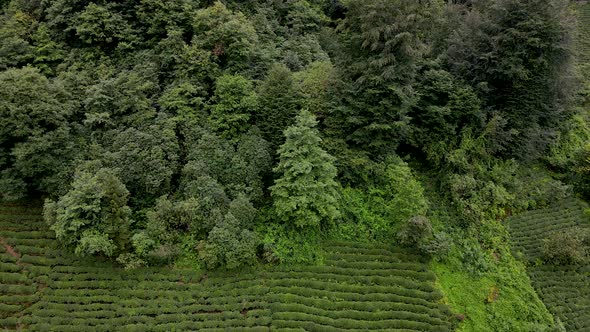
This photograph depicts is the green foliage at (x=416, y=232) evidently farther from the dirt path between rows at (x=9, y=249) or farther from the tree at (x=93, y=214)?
the dirt path between rows at (x=9, y=249)

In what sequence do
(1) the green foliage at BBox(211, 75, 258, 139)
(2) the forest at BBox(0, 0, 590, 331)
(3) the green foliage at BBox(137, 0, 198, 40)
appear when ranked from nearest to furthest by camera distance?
(2) the forest at BBox(0, 0, 590, 331)
(1) the green foliage at BBox(211, 75, 258, 139)
(3) the green foliage at BBox(137, 0, 198, 40)

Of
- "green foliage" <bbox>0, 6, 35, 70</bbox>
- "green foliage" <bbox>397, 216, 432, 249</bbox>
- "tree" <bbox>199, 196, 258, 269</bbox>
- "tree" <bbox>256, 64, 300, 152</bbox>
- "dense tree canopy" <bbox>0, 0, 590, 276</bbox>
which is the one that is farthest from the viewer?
"green foliage" <bbox>0, 6, 35, 70</bbox>

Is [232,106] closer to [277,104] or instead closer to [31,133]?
[277,104]

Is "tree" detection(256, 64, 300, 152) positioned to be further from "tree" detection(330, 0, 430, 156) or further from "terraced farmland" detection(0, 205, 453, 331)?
"terraced farmland" detection(0, 205, 453, 331)

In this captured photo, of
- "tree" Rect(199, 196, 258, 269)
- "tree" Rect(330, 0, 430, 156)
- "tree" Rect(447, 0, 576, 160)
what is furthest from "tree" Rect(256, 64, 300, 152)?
"tree" Rect(447, 0, 576, 160)

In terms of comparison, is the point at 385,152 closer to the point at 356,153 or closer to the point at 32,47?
the point at 356,153

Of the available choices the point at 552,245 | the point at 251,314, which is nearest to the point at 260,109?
the point at 251,314

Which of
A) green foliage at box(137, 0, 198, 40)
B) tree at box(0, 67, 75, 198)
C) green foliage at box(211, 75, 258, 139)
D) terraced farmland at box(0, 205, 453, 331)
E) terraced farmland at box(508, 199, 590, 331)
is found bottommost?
terraced farmland at box(0, 205, 453, 331)

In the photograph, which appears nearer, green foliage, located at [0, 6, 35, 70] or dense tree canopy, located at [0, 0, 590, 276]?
dense tree canopy, located at [0, 0, 590, 276]
